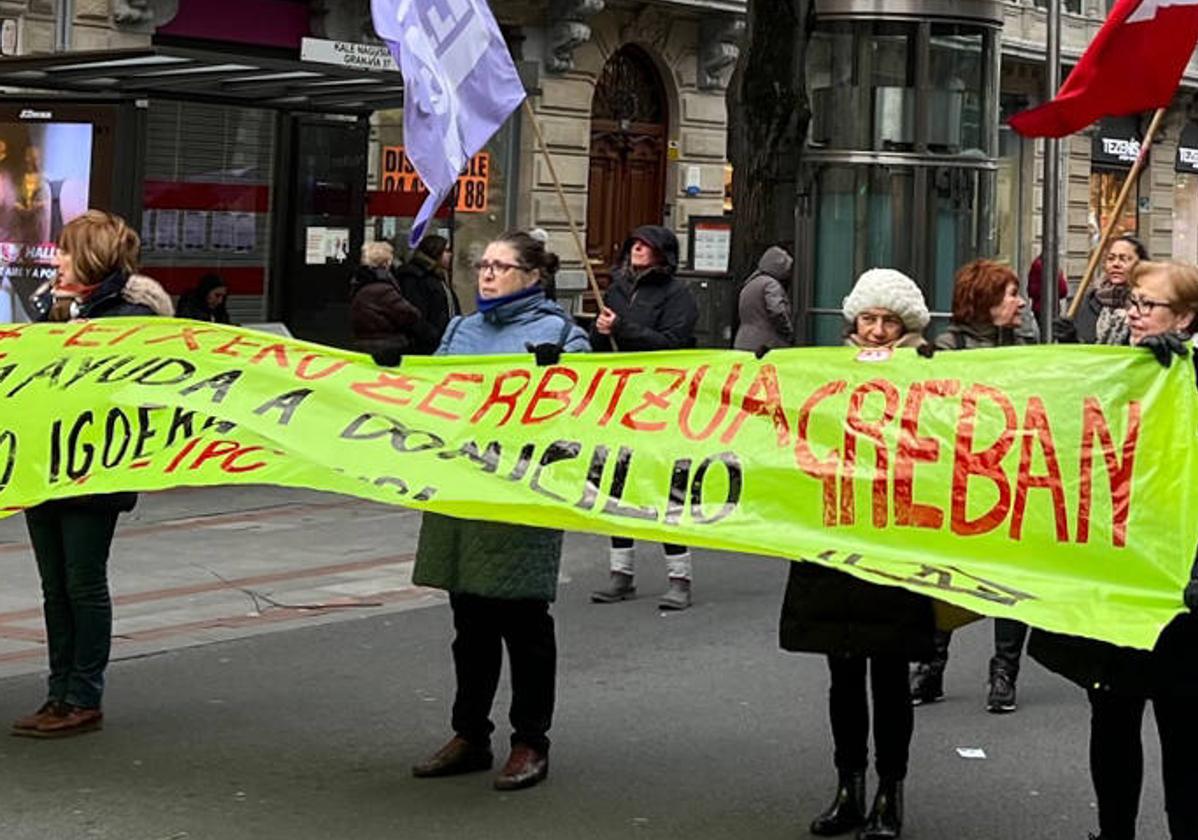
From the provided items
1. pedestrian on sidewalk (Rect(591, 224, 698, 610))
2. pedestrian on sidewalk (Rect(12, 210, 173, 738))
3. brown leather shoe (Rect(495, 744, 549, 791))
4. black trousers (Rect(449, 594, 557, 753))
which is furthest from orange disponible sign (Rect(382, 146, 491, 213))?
brown leather shoe (Rect(495, 744, 549, 791))

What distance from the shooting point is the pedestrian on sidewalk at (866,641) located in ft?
21.0

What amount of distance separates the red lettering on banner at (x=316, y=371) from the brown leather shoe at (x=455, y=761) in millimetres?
1250

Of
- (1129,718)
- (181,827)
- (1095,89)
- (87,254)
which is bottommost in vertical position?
(181,827)

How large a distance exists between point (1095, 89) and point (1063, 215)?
1091 inches

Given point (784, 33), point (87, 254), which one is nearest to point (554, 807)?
point (87, 254)

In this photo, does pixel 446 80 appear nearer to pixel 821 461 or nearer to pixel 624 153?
pixel 821 461

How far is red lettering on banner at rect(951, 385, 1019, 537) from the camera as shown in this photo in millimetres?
6137

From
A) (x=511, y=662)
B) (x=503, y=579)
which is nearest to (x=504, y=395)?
(x=503, y=579)

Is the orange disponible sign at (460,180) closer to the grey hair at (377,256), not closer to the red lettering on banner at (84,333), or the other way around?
the grey hair at (377,256)

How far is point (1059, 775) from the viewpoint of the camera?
764 centimetres

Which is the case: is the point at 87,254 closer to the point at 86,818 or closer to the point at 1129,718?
the point at 86,818

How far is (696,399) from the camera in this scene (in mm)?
6750

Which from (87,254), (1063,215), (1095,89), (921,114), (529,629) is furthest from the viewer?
(1063,215)

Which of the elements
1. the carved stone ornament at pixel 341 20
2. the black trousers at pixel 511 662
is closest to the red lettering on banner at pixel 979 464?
the black trousers at pixel 511 662
